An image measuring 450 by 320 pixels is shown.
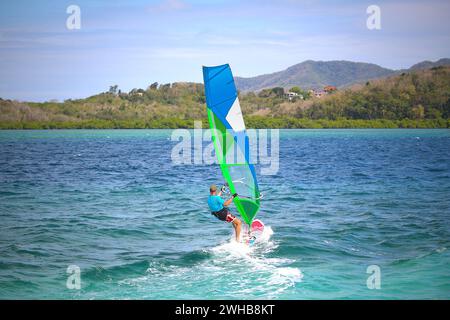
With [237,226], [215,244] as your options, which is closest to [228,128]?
[237,226]

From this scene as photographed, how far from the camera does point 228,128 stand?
599 inches

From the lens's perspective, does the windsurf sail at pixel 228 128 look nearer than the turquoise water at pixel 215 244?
No

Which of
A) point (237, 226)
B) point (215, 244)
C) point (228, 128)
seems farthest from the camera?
point (215, 244)

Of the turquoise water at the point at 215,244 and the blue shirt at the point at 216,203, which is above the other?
the blue shirt at the point at 216,203

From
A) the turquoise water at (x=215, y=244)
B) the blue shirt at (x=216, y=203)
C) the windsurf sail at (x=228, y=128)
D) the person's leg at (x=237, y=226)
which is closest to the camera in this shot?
the turquoise water at (x=215, y=244)

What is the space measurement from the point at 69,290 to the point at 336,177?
27916 mm

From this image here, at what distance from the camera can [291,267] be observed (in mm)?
14531

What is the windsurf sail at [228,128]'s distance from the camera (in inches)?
579
